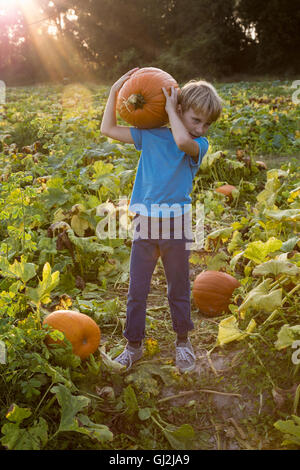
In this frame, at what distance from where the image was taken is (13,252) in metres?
3.00

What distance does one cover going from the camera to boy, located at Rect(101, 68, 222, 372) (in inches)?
85.1

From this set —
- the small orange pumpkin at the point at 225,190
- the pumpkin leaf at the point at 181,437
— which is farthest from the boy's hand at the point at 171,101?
the small orange pumpkin at the point at 225,190

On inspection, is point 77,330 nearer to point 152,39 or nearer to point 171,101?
point 171,101

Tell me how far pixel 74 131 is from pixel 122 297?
3537 mm

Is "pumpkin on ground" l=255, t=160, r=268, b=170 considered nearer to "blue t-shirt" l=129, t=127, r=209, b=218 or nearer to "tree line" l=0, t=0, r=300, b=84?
"blue t-shirt" l=129, t=127, r=209, b=218

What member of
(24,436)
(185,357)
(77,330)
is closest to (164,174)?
(77,330)

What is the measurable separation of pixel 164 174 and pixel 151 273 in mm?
516

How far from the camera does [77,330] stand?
2.30 metres

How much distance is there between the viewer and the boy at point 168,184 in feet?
7.09

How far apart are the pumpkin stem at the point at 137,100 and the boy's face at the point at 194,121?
20 centimetres

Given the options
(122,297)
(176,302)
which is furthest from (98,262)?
(176,302)

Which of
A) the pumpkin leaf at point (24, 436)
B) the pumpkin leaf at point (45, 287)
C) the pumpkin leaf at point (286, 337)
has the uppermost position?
the pumpkin leaf at point (45, 287)

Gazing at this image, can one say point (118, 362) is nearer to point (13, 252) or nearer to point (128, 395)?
point (128, 395)

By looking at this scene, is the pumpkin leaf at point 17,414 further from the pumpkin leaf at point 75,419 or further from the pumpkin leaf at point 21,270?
the pumpkin leaf at point 21,270
